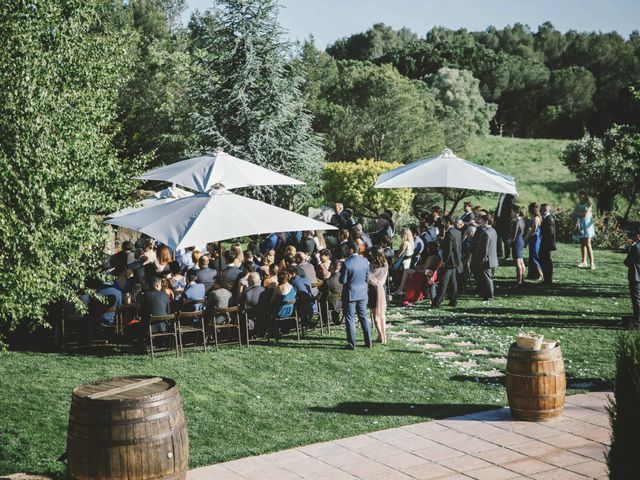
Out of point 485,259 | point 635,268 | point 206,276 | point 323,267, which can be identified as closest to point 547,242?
point 485,259

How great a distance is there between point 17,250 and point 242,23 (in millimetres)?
17158

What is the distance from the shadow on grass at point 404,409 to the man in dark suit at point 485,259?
20.1ft

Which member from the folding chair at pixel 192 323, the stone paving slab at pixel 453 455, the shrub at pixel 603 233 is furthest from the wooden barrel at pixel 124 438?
the shrub at pixel 603 233

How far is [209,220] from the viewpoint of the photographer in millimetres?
9812

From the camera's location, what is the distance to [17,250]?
7.81 m

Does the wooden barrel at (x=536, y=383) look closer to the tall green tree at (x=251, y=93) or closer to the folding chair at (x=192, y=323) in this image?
the folding chair at (x=192, y=323)

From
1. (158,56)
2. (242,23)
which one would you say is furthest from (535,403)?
(158,56)

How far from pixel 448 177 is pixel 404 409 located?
7.14 m

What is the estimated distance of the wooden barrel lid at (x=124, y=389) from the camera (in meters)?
5.28

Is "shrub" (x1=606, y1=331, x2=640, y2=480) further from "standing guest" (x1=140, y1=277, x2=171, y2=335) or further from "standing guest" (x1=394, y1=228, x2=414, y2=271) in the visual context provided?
"standing guest" (x1=394, y1=228, x2=414, y2=271)

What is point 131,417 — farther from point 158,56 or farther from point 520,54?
point 520,54

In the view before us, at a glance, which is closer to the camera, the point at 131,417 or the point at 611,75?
the point at 131,417

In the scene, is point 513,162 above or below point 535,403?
above

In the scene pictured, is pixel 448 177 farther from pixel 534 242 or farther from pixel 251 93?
pixel 251 93
